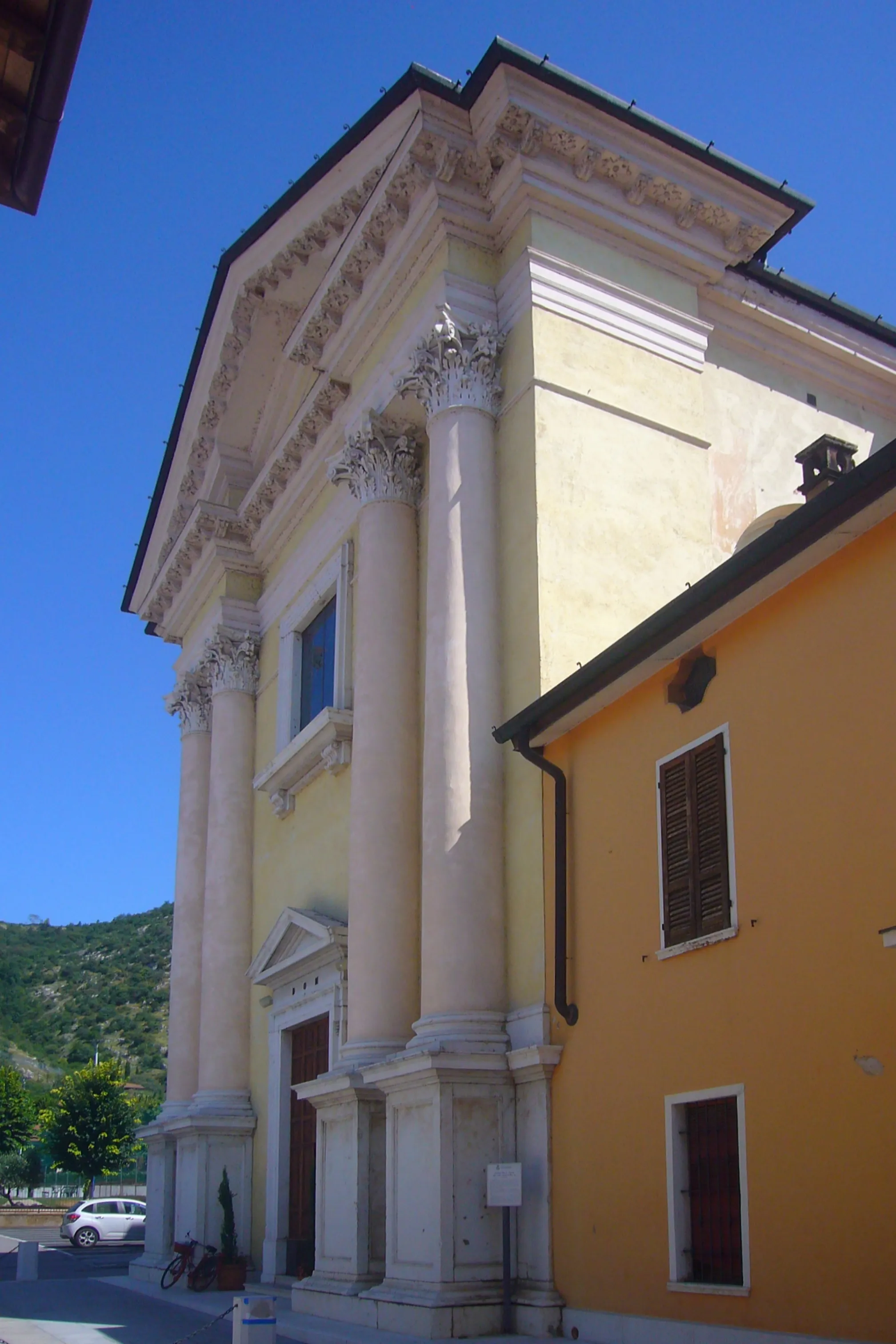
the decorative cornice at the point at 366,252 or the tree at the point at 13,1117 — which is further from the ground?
the decorative cornice at the point at 366,252

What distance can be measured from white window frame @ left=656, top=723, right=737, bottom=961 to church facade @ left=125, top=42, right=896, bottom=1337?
1.94 metres

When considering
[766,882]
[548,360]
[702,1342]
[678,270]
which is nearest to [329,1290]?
[702,1342]

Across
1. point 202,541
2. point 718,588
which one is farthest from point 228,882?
point 718,588

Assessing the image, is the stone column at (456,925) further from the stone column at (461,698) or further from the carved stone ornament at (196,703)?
the carved stone ornament at (196,703)

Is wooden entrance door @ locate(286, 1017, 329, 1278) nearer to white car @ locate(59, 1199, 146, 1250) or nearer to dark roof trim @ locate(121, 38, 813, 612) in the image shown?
dark roof trim @ locate(121, 38, 813, 612)

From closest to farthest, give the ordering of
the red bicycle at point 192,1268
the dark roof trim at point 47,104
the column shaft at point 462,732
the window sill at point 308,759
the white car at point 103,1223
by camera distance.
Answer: the dark roof trim at point 47,104
the column shaft at point 462,732
the window sill at point 308,759
the red bicycle at point 192,1268
the white car at point 103,1223

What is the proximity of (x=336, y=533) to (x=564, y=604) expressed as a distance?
5.73 meters

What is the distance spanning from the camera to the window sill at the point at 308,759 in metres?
16.4

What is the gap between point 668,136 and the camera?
14.9 meters

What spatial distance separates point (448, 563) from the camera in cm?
1373

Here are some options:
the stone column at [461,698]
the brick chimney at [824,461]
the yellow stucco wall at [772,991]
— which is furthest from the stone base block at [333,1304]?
the brick chimney at [824,461]

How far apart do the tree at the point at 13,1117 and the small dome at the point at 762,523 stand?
156 feet

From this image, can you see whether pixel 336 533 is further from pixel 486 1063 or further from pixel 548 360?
pixel 486 1063

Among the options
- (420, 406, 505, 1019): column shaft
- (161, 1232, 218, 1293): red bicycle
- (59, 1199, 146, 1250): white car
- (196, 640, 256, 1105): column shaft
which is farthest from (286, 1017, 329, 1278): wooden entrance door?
(59, 1199, 146, 1250): white car
